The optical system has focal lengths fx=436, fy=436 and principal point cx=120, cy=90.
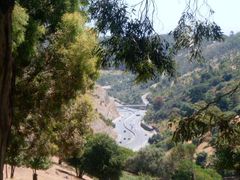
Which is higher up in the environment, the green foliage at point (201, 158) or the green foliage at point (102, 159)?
the green foliage at point (102, 159)

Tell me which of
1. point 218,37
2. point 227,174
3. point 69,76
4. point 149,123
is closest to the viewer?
point 218,37

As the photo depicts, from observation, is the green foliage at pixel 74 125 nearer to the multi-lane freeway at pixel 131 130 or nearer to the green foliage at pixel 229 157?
the green foliage at pixel 229 157

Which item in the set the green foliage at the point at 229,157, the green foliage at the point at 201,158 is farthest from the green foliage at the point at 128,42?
the green foliage at the point at 201,158

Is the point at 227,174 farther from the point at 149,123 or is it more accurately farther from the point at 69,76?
the point at 149,123

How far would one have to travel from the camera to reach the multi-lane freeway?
108 metres

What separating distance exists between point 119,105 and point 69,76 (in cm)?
17006

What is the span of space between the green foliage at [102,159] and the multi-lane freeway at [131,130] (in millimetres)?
61978

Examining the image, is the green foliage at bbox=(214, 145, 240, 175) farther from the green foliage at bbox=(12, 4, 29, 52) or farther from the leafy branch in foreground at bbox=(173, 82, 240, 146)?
the green foliage at bbox=(12, 4, 29, 52)

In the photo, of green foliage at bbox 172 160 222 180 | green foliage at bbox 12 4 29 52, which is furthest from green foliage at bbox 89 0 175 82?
green foliage at bbox 172 160 222 180

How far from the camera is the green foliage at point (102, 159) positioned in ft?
119

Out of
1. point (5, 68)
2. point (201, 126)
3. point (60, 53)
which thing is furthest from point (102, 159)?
point (5, 68)

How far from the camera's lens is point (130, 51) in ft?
20.1

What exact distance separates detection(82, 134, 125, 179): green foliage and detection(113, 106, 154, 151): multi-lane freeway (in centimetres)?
6198

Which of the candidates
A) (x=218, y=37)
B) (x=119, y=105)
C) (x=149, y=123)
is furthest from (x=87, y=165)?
(x=119, y=105)
